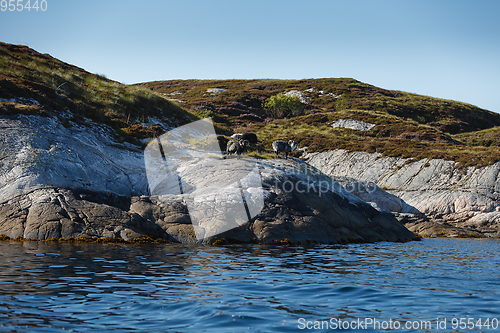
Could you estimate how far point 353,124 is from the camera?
64.3 m

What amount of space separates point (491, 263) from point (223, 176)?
13715 mm

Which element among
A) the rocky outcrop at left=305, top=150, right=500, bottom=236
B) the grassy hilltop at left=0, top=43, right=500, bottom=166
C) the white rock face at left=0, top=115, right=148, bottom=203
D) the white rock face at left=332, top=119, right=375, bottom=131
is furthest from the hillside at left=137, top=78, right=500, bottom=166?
the white rock face at left=0, top=115, right=148, bottom=203

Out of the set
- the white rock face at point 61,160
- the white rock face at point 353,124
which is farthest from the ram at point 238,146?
the white rock face at point 353,124

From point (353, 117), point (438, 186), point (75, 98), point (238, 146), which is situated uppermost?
point (353, 117)

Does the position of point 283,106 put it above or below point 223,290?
above

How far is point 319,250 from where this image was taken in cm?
1670

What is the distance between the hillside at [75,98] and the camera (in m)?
23.8

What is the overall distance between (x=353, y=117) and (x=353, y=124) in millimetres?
2974

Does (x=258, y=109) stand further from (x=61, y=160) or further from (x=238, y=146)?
(x=61, y=160)

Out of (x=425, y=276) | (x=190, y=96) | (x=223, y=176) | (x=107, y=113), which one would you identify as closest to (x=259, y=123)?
(x=190, y=96)

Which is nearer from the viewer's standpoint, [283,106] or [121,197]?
[121,197]

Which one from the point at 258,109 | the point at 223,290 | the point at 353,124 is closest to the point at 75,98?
the point at 223,290

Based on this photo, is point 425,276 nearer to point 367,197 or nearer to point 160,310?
point 160,310

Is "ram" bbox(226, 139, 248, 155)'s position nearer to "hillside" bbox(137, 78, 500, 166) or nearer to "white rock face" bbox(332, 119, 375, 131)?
"hillside" bbox(137, 78, 500, 166)
